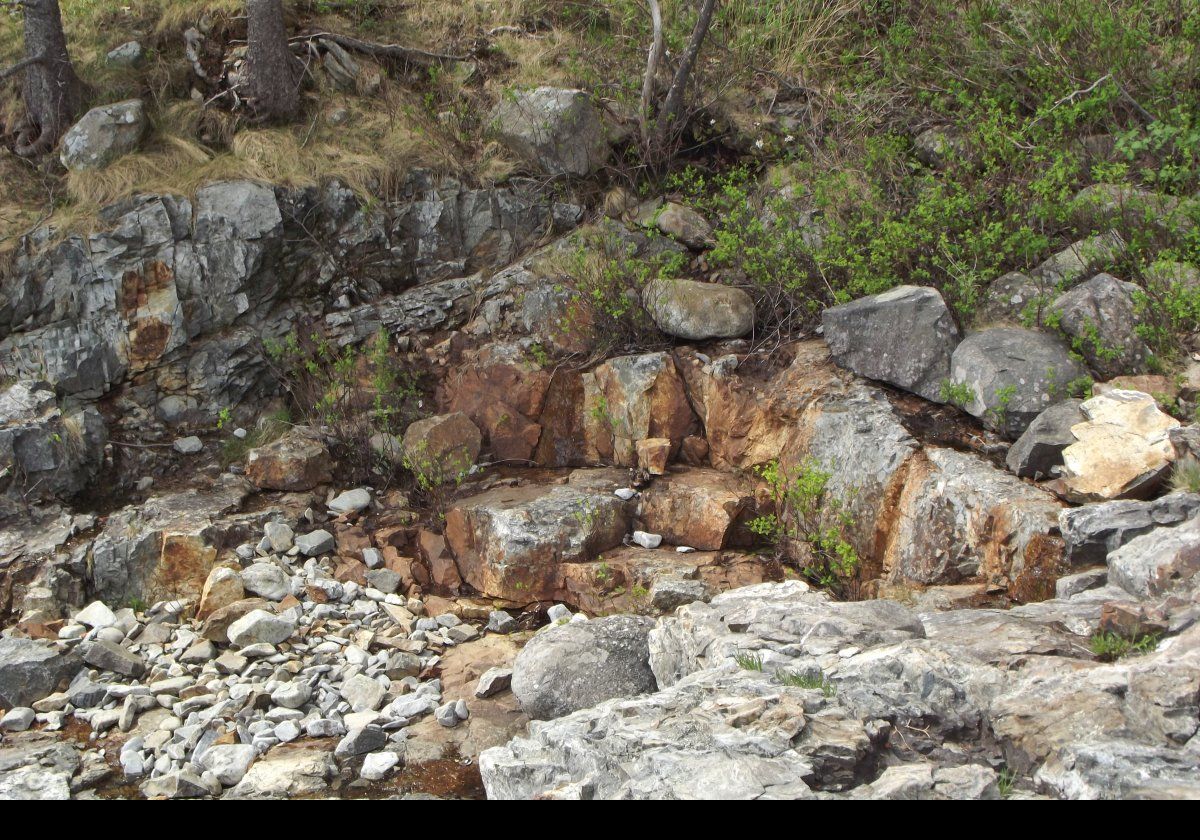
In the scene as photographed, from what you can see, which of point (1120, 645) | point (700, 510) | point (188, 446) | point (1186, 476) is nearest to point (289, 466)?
point (188, 446)

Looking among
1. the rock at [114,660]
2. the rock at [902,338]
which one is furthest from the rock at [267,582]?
the rock at [902,338]

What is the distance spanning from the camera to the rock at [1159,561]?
12.1 ft

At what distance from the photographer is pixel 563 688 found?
4.50 m

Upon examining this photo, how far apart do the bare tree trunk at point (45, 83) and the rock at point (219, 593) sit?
16.0 feet

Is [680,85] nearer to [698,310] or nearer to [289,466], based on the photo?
[698,310]

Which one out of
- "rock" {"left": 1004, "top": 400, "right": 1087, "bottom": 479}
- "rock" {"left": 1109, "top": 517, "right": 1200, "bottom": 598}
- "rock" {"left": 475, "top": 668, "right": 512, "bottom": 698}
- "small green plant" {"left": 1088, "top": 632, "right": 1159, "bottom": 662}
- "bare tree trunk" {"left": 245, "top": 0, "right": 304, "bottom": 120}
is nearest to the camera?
"small green plant" {"left": 1088, "top": 632, "right": 1159, "bottom": 662}

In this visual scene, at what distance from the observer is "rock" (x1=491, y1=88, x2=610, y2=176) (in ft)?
26.3

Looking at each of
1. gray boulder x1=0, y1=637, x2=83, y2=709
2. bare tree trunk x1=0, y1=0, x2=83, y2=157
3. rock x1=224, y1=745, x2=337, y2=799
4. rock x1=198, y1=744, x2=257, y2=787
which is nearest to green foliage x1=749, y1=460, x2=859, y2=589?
rock x1=224, y1=745, x2=337, y2=799

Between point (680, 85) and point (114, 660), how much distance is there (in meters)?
6.15

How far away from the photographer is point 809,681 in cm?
344

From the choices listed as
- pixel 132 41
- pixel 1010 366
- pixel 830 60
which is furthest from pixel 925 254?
pixel 132 41

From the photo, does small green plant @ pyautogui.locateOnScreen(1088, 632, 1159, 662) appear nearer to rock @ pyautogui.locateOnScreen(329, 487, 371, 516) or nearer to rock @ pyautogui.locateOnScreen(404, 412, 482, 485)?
rock @ pyautogui.locateOnScreen(404, 412, 482, 485)

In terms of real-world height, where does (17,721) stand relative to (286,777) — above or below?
below

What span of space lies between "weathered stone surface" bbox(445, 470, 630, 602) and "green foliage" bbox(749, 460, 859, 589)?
3.38 ft
